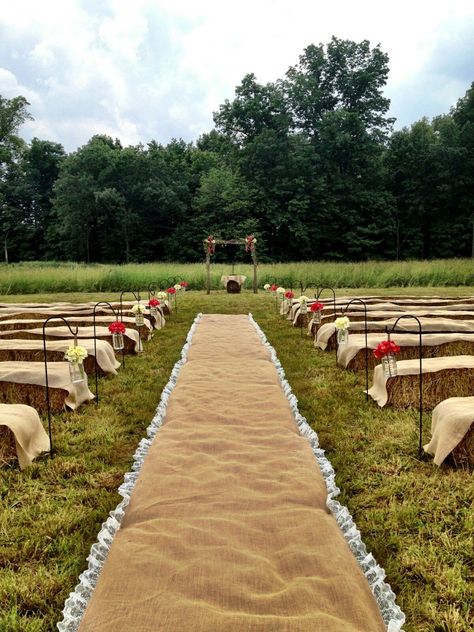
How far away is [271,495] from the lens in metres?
3.09

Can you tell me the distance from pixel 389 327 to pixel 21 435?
4.76m

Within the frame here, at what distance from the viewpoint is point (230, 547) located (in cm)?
253

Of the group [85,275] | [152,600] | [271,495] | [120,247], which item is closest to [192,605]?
[152,600]

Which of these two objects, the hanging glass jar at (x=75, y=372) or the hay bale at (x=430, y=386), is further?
the hay bale at (x=430, y=386)

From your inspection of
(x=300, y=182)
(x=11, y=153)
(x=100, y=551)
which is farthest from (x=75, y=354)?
(x=11, y=153)

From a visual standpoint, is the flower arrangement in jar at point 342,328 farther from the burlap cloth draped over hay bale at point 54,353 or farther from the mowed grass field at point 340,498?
the burlap cloth draped over hay bale at point 54,353

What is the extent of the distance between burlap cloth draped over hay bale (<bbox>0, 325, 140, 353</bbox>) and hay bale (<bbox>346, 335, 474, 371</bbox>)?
125 inches

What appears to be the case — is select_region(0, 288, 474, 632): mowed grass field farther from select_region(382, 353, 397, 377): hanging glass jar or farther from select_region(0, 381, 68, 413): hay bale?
select_region(382, 353, 397, 377): hanging glass jar

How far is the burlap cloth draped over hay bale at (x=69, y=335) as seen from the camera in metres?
7.00

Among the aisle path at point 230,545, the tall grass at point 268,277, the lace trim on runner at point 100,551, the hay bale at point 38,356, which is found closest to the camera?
the aisle path at point 230,545

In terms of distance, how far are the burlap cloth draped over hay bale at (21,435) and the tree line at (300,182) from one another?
29987 millimetres

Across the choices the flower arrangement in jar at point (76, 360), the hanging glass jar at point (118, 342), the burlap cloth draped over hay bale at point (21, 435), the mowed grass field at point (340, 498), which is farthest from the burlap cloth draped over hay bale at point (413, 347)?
the burlap cloth draped over hay bale at point (21, 435)

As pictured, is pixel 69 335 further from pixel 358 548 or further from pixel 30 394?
pixel 358 548

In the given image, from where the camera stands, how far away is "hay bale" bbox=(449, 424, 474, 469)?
3605 millimetres
